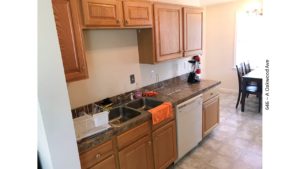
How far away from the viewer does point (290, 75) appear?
0.66 metres

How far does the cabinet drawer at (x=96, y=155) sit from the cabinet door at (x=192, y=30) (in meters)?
1.86

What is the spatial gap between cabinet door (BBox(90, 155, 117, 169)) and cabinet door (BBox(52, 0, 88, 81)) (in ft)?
2.44

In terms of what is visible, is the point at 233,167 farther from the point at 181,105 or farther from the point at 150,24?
the point at 150,24

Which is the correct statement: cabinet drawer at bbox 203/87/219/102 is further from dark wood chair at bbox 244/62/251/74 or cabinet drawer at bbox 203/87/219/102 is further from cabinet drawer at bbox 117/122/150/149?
dark wood chair at bbox 244/62/251/74

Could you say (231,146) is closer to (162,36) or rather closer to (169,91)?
(169,91)

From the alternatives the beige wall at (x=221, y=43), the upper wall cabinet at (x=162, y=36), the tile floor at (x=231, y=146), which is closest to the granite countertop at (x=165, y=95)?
the upper wall cabinet at (x=162, y=36)

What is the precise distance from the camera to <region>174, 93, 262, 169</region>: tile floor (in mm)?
2398

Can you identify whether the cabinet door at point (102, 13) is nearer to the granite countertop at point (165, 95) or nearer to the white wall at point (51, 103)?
the white wall at point (51, 103)

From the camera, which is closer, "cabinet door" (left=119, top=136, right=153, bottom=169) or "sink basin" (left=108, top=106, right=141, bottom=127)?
"cabinet door" (left=119, top=136, right=153, bottom=169)

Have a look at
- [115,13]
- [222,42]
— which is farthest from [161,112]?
[222,42]

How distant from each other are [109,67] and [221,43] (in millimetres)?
3709

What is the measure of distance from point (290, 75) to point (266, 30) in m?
0.18

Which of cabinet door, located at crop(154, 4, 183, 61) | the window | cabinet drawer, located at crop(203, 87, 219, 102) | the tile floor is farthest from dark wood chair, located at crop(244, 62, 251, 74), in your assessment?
cabinet door, located at crop(154, 4, 183, 61)

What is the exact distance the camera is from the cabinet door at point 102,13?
5.41 ft
